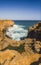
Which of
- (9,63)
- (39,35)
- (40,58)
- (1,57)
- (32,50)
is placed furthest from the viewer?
(39,35)

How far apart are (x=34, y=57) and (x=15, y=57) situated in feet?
6.17

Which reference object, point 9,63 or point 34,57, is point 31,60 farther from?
point 9,63

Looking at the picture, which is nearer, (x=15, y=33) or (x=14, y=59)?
(x=14, y=59)

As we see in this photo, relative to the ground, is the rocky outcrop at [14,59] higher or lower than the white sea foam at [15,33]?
higher

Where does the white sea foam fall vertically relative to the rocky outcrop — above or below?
below

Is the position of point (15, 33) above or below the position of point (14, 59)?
below

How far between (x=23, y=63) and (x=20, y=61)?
0.33 m

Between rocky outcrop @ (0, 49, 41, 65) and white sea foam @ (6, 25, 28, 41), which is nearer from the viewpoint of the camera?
rocky outcrop @ (0, 49, 41, 65)

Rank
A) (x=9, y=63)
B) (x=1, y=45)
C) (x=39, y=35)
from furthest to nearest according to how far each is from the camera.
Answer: (x=39, y=35), (x=1, y=45), (x=9, y=63)

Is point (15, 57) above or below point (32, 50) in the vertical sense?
above

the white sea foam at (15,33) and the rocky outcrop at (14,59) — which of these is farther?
the white sea foam at (15,33)

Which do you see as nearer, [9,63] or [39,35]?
[9,63]

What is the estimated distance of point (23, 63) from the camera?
55.5 feet

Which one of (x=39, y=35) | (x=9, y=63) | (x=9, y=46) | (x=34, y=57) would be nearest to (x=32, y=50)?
(x=9, y=46)
